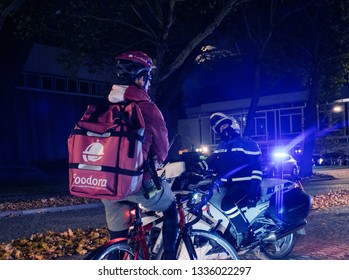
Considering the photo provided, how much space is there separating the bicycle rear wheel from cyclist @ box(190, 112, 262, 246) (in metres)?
1.49

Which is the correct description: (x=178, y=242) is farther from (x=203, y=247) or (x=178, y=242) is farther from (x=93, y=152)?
(x=93, y=152)

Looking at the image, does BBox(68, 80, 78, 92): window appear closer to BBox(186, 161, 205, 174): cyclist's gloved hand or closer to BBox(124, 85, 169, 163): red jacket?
BBox(186, 161, 205, 174): cyclist's gloved hand

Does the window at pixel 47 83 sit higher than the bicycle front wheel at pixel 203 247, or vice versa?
the window at pixel 47 83

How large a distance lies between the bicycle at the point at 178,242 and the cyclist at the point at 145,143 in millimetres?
116

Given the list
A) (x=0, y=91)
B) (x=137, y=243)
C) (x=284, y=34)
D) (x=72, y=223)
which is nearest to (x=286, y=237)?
(x=137, y=243)

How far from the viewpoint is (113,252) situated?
3559 millimetres

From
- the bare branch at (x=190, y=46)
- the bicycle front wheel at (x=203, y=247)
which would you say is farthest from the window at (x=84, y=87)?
the bicycle front wheel at (x=203, y=247)

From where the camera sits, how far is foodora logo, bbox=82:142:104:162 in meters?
3.21

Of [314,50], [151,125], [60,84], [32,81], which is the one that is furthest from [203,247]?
[60,84]

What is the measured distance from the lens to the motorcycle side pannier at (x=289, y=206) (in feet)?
17.6

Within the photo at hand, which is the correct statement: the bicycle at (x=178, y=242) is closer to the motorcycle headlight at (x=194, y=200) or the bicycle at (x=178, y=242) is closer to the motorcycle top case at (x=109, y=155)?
the motorcycle headlight at (x=194, y=200)

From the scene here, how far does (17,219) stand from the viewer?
11016 millimetres

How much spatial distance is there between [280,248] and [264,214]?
621 millimetres

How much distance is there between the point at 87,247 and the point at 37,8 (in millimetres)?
10012
